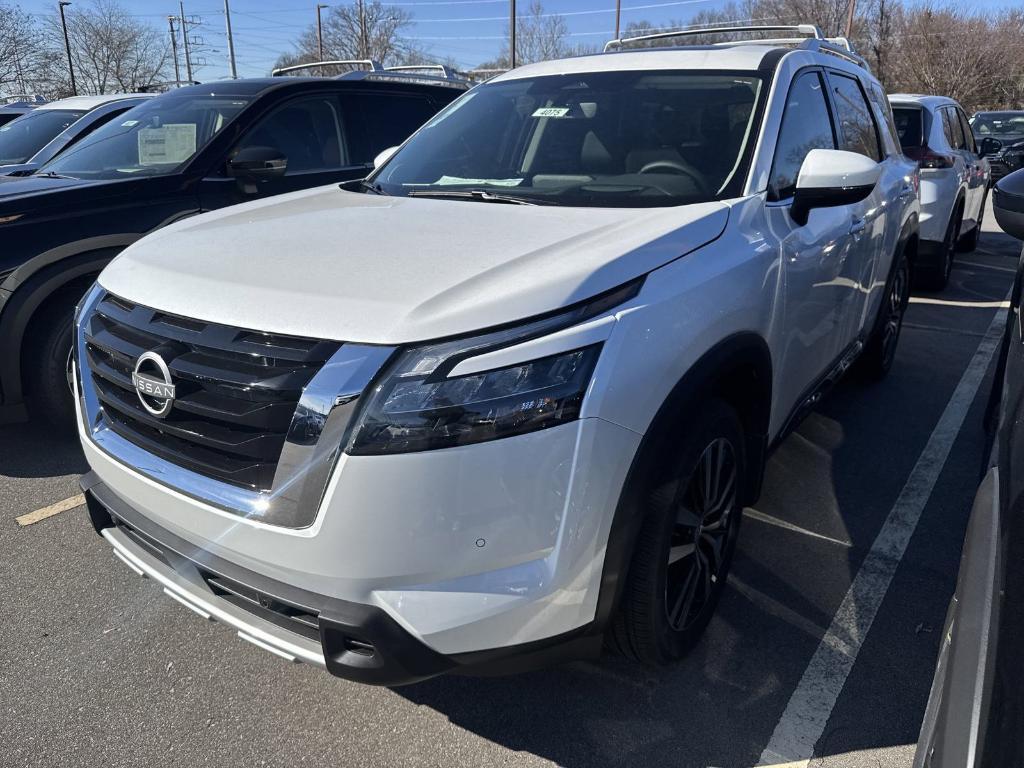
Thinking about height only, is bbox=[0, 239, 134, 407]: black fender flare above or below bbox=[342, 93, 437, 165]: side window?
below

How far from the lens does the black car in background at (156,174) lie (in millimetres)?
3859

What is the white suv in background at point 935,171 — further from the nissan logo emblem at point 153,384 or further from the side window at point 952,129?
the nissan logo emblem at point 153,384

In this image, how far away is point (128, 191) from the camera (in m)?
4.34

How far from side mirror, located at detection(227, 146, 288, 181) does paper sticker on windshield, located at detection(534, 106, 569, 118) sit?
1891mm

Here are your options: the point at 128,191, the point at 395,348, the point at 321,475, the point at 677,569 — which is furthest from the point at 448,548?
the point at 128,191

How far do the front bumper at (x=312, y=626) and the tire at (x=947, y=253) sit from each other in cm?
725

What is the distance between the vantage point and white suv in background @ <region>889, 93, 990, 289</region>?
7336 millimetres

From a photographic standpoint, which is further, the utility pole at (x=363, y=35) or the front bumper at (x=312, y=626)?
the utility pole at (x=363, y=35)

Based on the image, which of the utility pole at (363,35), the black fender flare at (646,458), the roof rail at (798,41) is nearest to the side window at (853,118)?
the roof rail at (798,41)

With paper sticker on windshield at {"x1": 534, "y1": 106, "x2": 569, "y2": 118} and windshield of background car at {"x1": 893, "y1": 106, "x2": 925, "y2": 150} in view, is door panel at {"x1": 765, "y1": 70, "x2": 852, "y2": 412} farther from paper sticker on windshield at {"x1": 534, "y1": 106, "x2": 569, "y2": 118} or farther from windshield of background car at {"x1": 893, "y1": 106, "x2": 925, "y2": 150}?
windshield of background car at {"x1": 893, "y1": 106, "x2": 925, "y2": 150}

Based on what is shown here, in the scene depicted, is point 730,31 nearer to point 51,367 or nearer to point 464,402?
point 464,402

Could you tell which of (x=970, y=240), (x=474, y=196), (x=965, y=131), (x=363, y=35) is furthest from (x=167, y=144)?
(x=363, y=35)

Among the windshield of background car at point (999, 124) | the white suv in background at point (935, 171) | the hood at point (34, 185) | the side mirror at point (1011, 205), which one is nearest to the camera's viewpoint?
the side mirror at point (1011, 205)

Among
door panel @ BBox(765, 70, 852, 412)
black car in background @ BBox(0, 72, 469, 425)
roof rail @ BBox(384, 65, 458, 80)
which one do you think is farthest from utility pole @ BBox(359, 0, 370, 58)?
door panel @ BBox(765, 70, 852, 412)
